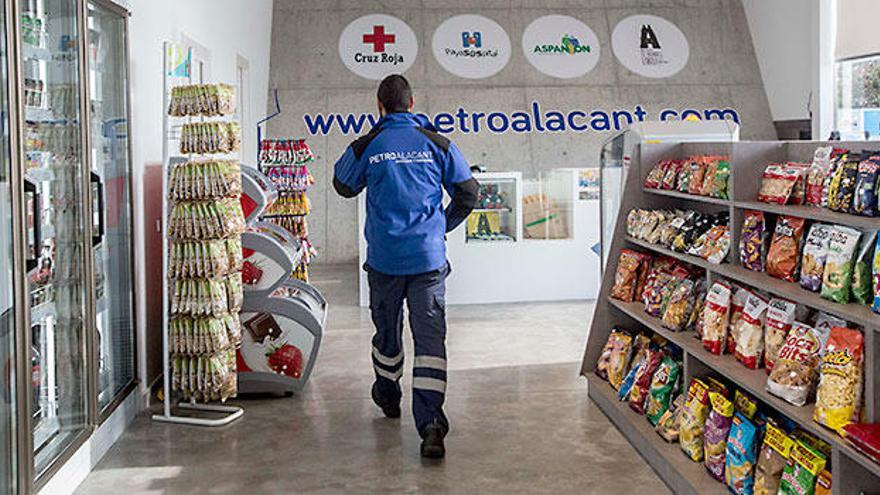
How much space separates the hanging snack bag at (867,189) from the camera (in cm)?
303

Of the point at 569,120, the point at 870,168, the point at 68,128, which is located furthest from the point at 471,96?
the point at 870,168

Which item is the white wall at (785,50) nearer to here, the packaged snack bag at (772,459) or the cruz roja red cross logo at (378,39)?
the cruz roja red cross logo at (378,39)

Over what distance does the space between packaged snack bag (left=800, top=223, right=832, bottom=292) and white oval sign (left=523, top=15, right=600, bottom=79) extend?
8427mm

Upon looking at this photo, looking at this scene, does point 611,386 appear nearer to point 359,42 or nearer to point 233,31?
point 233,31

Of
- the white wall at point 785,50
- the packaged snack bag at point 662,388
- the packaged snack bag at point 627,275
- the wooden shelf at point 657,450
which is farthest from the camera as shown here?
the white wall at point 785,50

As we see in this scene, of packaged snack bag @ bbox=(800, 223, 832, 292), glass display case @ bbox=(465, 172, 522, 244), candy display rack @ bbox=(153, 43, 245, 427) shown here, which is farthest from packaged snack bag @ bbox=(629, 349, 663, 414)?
glass display case @ bbox=(465, 172, 522, 244)

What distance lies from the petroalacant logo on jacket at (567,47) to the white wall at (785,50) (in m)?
2.00

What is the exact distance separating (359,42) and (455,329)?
16.5ft

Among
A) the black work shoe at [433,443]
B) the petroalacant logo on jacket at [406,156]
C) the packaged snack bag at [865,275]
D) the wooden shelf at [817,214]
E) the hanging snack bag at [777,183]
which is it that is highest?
the petroalacant logo on jacket at [406,156]

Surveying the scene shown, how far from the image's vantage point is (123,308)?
514 centimetres

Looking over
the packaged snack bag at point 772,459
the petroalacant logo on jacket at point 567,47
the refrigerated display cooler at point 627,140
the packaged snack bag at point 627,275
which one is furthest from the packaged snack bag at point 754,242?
the petroalacant logo on jacket at point 567,47

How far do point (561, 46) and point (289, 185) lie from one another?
4984 mm

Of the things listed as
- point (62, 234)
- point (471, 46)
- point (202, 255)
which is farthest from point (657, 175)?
point (471, 46)

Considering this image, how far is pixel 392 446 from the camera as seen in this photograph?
182 inches
